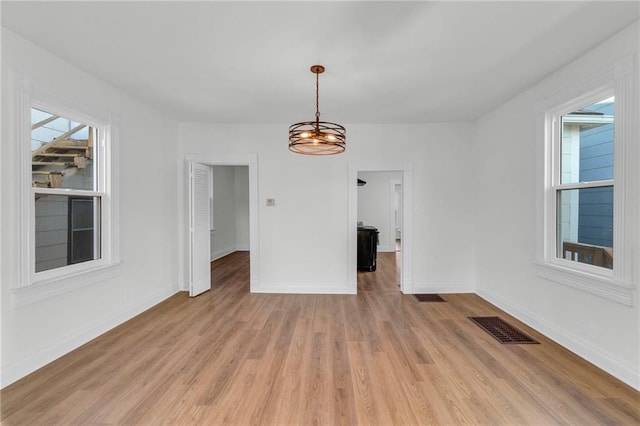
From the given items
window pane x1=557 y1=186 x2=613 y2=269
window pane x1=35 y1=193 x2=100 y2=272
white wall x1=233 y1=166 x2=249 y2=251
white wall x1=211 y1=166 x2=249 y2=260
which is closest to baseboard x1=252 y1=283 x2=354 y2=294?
window pane x1=35 y1=193 x2=100 y2=272

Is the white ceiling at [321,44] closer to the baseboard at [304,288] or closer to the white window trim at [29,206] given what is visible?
the white window trim at [29,206]

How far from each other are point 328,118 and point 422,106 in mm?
1331

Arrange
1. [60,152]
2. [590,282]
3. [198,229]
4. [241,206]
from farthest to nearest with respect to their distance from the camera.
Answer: [241,206]
[198,229]
[60,152]
[590,282]

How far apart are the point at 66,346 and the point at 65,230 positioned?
42.4 inches

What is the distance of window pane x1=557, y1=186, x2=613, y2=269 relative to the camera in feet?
8.30

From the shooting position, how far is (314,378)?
2.35 m

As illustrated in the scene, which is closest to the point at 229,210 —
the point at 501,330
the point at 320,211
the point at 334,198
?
the point at 320,211

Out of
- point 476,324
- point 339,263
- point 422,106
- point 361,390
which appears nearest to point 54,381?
point 361,390

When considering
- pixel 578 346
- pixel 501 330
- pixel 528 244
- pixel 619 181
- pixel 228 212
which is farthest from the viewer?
pixel 228 212

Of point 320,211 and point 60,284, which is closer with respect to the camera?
point 60,284

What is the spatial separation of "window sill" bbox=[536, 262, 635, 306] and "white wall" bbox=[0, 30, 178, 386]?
468 centimetres

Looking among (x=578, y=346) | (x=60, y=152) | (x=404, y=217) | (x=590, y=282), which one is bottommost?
(x=578, y=346)

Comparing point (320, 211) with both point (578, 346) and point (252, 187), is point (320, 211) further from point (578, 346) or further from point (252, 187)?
point (578, 346)

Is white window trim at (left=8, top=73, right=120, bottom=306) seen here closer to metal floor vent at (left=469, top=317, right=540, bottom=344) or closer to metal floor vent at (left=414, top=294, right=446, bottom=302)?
metal floor vent at (left=414, top=294, right=446, bottom=302)
